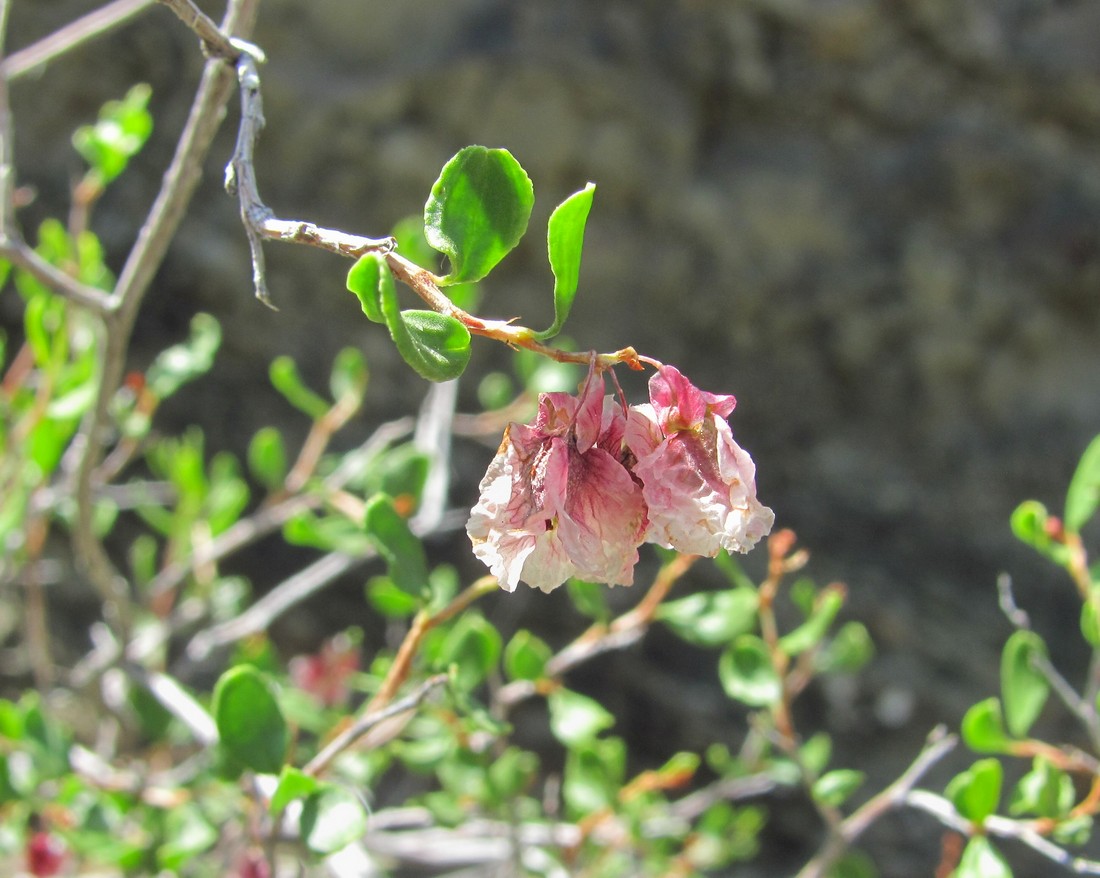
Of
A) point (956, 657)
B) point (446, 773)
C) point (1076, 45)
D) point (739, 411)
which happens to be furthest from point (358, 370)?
point (1076, 45)

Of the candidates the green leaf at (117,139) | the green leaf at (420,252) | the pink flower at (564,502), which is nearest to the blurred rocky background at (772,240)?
the green leaf at (420,252)

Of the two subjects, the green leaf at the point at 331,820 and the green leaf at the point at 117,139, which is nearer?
the green leaf at the point at 331,820

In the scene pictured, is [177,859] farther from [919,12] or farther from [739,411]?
[919,12]

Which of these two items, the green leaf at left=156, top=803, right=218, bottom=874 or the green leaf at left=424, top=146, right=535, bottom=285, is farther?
the green leaf at left=156, top=803, right=218, bottom=874

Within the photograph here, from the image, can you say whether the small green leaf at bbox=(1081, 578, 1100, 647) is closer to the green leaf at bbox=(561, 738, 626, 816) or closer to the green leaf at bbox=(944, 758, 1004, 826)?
the green leaf at bbox=(944, 758, 1004, 826)

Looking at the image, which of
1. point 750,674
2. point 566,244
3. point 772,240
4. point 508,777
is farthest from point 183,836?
point 772,240

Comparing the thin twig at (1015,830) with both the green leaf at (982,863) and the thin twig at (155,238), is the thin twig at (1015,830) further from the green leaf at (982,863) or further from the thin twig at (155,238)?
the thin twig at (155,238)

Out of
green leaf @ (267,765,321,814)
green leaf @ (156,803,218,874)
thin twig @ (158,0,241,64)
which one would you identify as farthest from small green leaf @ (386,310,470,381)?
green leaf @ (156,803,218,874)
